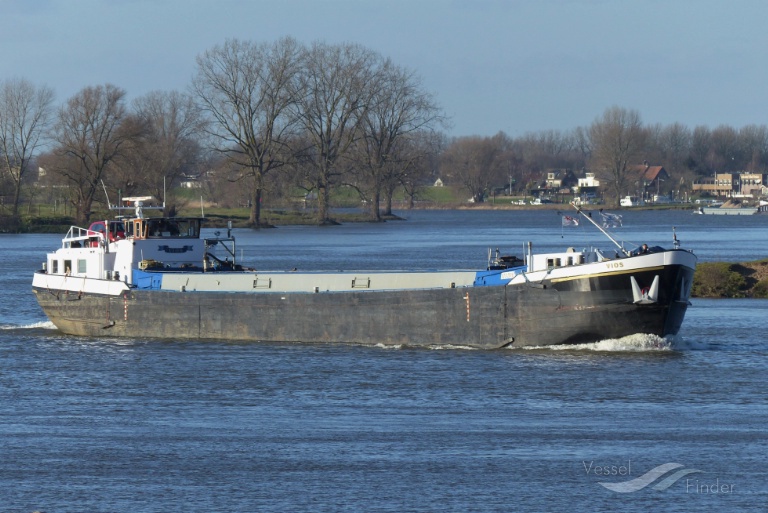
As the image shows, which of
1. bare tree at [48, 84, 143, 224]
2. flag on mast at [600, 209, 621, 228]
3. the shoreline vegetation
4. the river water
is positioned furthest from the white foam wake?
bare tree at [48, 84, 143, 224]

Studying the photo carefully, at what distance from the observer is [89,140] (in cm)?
11350

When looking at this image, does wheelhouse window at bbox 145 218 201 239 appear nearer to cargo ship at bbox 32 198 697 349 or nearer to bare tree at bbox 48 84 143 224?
cargo ship at bbox 32 198 697 349

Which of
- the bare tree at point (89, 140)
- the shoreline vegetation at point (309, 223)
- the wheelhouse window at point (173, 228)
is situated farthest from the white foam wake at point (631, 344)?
the bare tree at point (89, 140)

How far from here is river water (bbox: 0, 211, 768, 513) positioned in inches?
758

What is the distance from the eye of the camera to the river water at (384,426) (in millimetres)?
19250

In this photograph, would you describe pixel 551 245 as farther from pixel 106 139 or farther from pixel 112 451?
pixel 112 451

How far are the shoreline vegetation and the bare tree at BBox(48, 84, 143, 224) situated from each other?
3.78 meters

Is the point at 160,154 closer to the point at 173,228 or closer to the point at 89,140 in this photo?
the point at 89,140

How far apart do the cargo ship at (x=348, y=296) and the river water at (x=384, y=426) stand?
0.71 m

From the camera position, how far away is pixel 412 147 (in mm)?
140375

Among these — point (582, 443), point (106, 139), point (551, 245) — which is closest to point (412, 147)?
point (106, 139)

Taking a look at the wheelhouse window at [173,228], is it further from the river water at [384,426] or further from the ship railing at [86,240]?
the river water at [384,426]

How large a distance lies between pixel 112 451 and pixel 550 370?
42.8 ft

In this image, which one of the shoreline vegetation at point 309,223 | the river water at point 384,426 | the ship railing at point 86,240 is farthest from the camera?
the shoreline vegetation at point 309,223
